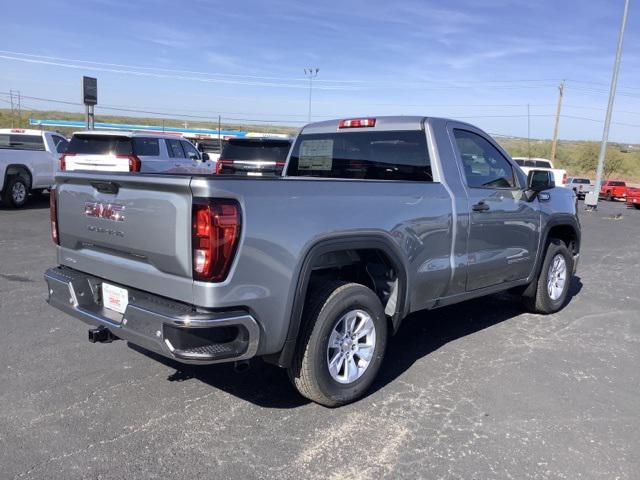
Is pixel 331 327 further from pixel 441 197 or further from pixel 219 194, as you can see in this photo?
pixel 441 197

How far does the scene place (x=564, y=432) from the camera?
3.57 m

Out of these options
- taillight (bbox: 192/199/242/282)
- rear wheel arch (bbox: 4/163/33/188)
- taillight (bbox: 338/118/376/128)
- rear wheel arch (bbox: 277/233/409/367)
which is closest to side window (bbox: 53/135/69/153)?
rear wheel arch (bbox: 4/163/33/188)

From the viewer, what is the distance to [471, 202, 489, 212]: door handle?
475 cm

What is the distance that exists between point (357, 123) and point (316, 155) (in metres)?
0.54

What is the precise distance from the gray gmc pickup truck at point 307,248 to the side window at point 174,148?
993 cm

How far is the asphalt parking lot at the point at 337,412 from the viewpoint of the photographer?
3.11 m

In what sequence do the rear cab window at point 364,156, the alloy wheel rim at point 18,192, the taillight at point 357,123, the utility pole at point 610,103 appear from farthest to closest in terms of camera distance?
1. the utility pole at point 610,103
2. the alloy wheel rim at point 18,192
3. the taillight at point 357,123
4. the rear cab window at point 364,156

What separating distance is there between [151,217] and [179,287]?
1.43 feet

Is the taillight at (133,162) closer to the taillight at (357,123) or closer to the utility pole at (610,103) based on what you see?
the taillight at (357,123)

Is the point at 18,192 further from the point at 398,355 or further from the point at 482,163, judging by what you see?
the point at 482,163

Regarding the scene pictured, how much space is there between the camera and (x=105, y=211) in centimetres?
357

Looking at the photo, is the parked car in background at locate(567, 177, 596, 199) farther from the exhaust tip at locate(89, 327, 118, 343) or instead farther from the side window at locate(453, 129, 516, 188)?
the exhaust tip at locate(89, 327, 118, 343)

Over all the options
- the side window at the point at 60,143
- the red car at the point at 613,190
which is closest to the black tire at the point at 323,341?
the side window at the point at 60,143

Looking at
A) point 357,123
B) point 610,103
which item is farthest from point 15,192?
point 610,103
